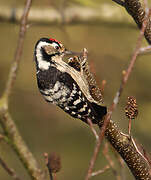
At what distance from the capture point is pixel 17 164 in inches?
313

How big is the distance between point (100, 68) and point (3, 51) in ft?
7.35

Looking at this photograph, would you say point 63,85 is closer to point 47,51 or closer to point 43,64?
point 43,64

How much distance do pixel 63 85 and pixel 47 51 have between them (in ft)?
1.52

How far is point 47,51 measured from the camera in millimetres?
3797

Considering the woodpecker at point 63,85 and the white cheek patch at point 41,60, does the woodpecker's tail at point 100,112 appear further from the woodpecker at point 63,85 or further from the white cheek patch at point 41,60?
the white cheek patch at point 41,60

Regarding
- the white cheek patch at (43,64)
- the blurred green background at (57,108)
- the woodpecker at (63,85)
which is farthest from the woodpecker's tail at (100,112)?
the blurred green background at (57,108)

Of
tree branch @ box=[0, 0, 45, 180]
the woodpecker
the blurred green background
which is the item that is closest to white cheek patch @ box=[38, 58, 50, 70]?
the woodpecker

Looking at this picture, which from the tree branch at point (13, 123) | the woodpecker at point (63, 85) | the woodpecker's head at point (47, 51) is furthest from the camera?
the woodpecker's head at point (47, 51)

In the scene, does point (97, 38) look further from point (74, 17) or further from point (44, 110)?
point (74, 17)

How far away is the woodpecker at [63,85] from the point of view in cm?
339

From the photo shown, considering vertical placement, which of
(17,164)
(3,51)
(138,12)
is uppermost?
(138,12)

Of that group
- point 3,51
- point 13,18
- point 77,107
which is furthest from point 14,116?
point 77,107

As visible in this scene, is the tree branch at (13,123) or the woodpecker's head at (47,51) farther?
the woodpecker's head at (47,51)

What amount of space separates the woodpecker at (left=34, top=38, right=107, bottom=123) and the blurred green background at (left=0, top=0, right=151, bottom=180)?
3.39 meters
